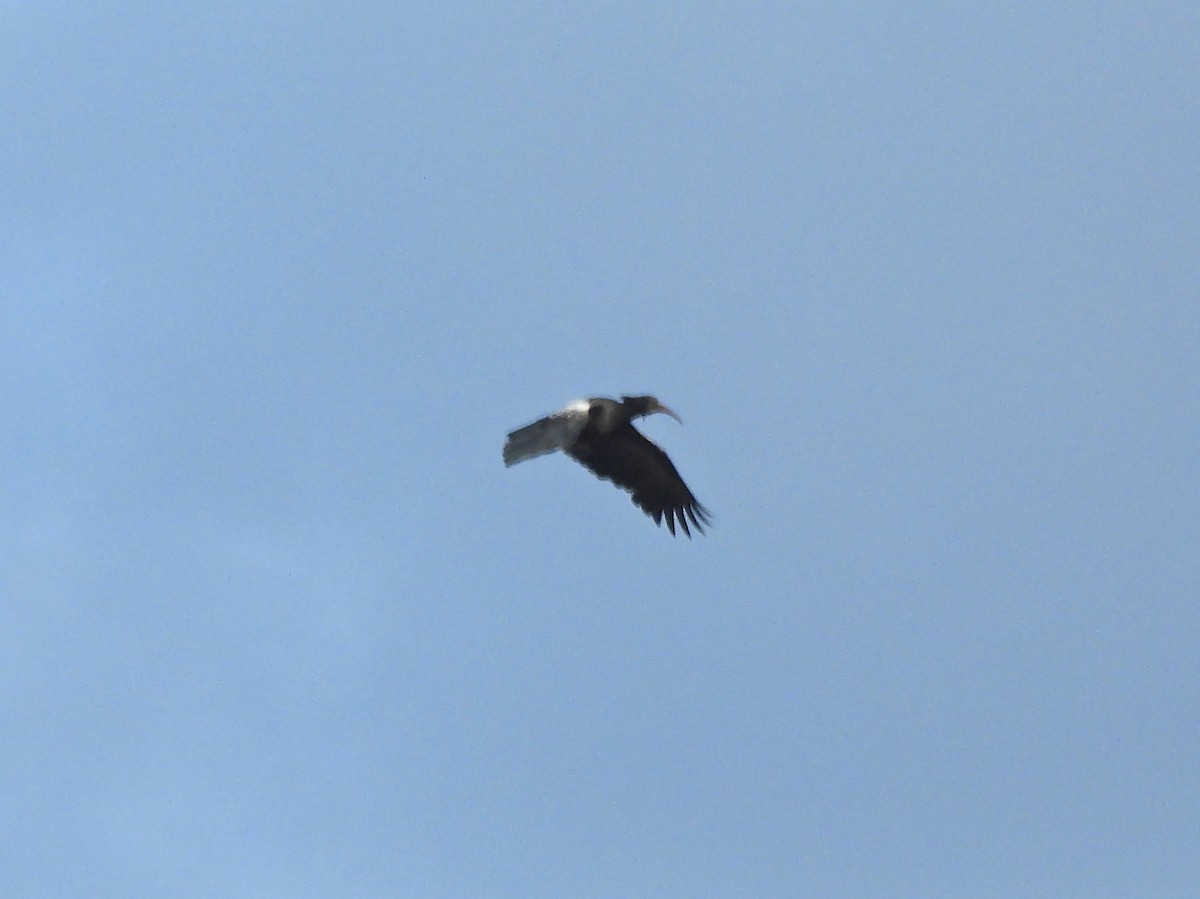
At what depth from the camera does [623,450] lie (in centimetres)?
3066

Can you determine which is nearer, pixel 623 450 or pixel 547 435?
pixel 547 435

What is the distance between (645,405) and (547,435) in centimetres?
257

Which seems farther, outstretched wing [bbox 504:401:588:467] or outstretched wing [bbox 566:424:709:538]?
outstretched wing [bbox 566:424:709:538]

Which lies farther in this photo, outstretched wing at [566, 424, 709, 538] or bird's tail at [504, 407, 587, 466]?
outstretched wing at [566, 424, 709, 538]

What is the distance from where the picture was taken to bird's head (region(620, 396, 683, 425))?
3009 centimetres

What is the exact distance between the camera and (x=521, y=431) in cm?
2794

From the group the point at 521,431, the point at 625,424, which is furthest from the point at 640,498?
the point at 521,431

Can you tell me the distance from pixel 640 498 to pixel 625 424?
149 centimetres

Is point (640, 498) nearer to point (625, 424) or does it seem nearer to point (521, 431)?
point (625, 424)

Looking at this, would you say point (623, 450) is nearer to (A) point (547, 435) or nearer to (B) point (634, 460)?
(B) point (634, 460)

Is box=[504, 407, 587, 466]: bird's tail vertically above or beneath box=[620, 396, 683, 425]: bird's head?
beneath

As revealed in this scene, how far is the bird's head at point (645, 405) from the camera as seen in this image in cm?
3009

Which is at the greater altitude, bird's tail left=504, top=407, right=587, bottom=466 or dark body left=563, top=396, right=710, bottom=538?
dark body left=563, top=396, right=710, bottom=538

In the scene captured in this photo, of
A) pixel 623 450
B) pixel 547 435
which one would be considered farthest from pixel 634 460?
pixel 547 435
